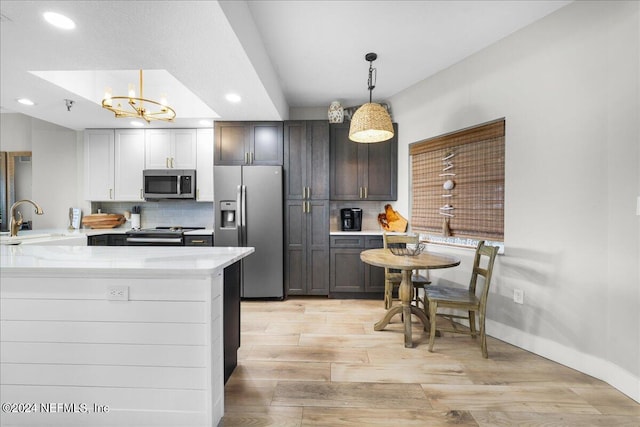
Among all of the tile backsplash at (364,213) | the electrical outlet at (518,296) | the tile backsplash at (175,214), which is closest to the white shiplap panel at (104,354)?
the electrical outlet at (518,296)

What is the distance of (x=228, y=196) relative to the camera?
3625 millimetres

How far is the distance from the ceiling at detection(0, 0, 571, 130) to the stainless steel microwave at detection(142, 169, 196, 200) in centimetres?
78

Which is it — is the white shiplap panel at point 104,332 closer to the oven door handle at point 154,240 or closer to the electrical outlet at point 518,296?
the oven door handle at point 154,240

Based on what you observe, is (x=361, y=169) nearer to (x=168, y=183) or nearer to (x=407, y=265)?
(x=407, y=265)

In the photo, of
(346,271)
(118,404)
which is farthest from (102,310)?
(346,271)

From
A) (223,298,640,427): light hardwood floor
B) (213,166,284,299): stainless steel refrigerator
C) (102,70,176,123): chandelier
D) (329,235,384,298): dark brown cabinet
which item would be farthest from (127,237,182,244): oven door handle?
(329,235,384,298): dark brown cabinet

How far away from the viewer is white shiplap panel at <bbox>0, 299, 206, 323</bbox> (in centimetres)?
143

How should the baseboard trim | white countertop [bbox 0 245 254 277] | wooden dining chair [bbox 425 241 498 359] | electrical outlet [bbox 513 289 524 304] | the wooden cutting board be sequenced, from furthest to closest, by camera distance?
the wooden cutting board
electrical outlet [bbox 513 289 524 304]
wooden dining chair [bbox 425 241 498 359]
the baseboard trim
white countertop [bbox 0 245 254 277]

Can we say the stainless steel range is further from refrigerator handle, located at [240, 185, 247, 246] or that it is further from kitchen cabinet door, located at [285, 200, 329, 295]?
kitchen cabinet door, located at [285, 200, 329, 295]

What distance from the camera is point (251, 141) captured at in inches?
148

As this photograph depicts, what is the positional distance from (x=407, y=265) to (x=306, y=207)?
5.86 feet

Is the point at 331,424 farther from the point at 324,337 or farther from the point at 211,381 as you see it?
the point at 324,337

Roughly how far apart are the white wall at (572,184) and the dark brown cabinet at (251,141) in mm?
2350

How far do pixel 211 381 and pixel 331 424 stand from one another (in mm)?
705
